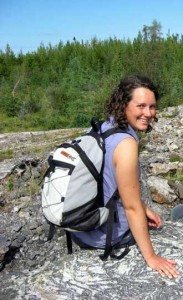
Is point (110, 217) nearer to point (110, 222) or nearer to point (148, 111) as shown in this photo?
point (110, 222)

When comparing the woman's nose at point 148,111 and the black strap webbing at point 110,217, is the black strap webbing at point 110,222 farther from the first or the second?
the woman's nose at point 148,111

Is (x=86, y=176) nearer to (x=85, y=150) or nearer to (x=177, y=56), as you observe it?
(x=85, y=150)

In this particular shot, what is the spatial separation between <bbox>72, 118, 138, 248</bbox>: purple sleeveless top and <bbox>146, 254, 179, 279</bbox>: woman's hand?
0.23 meters

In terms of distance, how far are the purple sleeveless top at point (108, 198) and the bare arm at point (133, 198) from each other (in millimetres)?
40

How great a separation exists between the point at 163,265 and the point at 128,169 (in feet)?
1.59

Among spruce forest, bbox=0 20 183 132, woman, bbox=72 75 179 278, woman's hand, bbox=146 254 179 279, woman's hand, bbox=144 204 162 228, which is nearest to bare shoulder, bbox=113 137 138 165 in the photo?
woman, bbox=72 75 179 278

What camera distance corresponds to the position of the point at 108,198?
212 centimetres

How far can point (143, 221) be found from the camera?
205cm

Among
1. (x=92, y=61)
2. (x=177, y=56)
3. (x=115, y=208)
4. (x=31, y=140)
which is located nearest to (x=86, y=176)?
(x=115, y=208)

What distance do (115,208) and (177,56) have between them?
17.7 metres

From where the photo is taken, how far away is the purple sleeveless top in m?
2.04

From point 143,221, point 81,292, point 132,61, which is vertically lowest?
point 81,292

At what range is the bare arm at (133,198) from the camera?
1979mm

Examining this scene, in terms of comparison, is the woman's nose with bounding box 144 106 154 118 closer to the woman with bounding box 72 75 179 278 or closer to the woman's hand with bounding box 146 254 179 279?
the woman with bounding box 72 75 179 278
